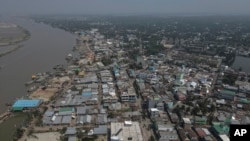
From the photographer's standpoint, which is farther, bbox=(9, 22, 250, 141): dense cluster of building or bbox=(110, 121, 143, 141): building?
bbox=(9, 22, 250, 141): dense cluster of building

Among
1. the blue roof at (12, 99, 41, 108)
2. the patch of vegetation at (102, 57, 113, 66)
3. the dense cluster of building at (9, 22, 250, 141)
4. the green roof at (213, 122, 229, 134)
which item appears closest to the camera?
the green roof at (213, 122, 229, 134)

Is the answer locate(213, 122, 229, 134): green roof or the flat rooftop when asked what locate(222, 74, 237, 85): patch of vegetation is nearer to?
locate(213, 122, 229, 134): green roof

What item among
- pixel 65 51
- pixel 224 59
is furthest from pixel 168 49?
pixel 65 51

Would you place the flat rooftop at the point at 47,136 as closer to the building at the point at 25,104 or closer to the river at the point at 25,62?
the building at the point at 25,104

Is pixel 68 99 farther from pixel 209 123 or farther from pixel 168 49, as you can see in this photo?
pixel 168 49

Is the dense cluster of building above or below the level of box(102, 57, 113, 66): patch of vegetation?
below

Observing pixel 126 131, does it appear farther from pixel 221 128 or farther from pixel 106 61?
pixel 106 61

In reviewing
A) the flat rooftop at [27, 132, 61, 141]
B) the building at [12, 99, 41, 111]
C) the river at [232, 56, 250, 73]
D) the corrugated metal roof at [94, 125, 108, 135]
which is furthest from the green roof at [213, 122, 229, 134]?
the river at [232, 56, 250, 73]

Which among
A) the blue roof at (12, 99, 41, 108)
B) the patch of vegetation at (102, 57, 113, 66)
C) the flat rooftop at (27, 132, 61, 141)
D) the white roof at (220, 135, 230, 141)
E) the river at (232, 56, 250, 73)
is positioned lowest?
the river at (232, 56, 250, 73)
